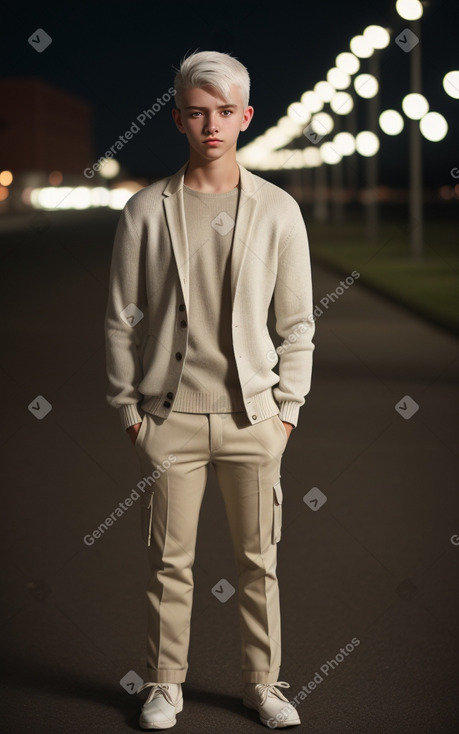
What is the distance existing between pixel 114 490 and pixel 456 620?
276 centimetres

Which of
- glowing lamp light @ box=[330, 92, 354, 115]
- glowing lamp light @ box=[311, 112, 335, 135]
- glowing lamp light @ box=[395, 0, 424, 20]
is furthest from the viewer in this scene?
glowing lamp light @ box=[311, 112, 335, 135]

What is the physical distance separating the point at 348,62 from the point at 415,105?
712cm

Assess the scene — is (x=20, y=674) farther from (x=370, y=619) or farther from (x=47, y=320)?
(x=47, y=320)

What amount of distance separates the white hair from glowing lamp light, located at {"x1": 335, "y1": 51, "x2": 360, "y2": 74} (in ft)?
72.4

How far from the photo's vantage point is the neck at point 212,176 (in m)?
3.80

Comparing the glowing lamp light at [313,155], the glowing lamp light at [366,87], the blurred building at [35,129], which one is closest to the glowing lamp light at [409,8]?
the glowing lamp light at [366,87]

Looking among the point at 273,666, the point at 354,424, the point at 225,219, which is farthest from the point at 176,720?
the point at 354,424

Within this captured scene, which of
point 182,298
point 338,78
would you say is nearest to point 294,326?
point 182,298

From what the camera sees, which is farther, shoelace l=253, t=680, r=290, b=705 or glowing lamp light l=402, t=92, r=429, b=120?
glowing lamp light l=402, t=92, r=429, b=120

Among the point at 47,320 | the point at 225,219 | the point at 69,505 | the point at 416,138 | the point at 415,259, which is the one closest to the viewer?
the point at 225,219

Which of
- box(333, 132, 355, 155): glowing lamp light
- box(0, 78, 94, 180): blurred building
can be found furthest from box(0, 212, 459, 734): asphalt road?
box(0, 78, 94, 180): blurred building

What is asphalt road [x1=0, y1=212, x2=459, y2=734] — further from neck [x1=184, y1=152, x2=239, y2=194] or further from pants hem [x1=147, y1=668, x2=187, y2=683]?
neck [x1=184, y1=152, x2=239, y2=194]

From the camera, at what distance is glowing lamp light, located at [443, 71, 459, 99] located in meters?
14.6

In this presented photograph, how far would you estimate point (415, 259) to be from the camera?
26.4m
